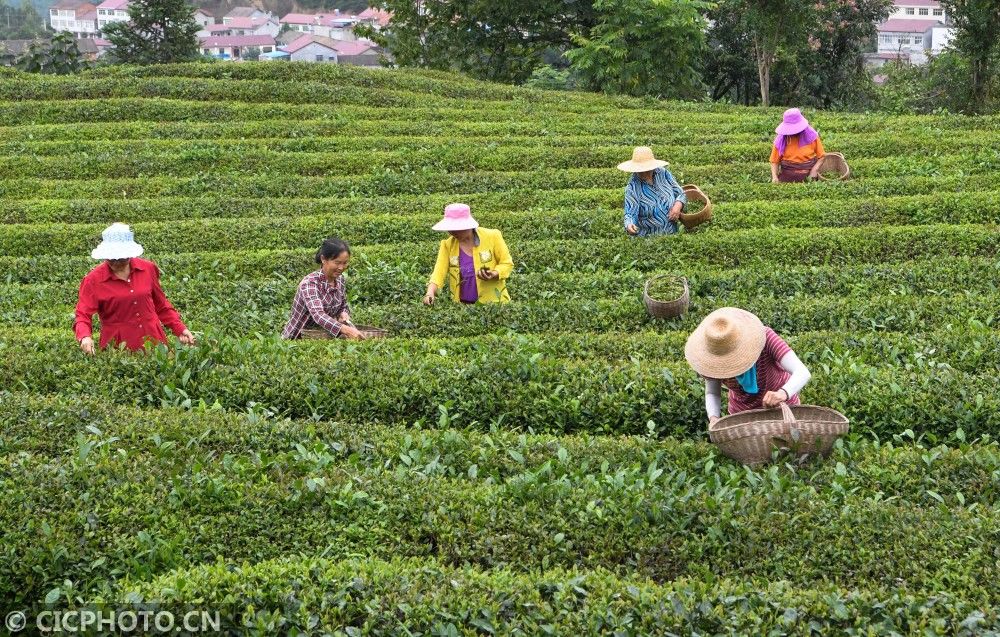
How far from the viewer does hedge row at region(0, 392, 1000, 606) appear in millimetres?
6418

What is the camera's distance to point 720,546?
6.53 m

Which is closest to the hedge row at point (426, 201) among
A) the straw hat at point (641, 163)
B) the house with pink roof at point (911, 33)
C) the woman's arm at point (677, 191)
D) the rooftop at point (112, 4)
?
the woman's arm at point (677, 191)

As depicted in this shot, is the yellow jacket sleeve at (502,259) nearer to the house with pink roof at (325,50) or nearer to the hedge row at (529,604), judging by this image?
the hedge row at (529,604)

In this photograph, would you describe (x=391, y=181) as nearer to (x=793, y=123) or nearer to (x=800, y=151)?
(x=800, y=151)

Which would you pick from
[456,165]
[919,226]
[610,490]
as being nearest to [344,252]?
[610,490]

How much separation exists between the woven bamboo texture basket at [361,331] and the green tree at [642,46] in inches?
786

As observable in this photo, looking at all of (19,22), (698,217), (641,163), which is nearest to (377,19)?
(698,217)

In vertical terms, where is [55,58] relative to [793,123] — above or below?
above

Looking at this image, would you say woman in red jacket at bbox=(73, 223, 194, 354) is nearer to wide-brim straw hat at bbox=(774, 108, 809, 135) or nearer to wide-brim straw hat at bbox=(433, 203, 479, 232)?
wide-brim straw hat at bbox=(433, 203, 479, 232)

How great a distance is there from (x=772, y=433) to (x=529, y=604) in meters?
2.23

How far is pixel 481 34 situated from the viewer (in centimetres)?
3516

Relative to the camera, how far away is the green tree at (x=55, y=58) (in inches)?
1216

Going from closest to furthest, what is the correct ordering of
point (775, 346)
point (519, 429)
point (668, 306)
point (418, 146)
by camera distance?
point (775, 346), point (519, 429), point (668, 306), point (418, 146)

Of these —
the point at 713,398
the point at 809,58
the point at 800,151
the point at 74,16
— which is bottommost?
the point at 713,398
